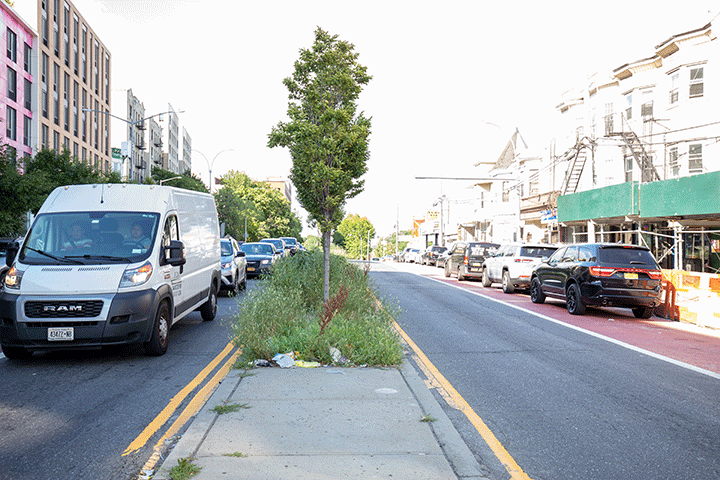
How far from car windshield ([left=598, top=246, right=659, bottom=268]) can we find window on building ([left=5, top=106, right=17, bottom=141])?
Answer: 3723cm

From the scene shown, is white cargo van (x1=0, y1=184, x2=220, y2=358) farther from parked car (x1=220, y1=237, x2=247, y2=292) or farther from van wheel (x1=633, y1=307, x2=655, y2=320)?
van wheel (x1=633, y1=307, x2=655, y2=320)

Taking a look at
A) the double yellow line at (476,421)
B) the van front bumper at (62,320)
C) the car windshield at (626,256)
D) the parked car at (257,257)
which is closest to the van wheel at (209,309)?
the van front bumper at (62,320)

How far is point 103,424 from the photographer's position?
5609 millimetres

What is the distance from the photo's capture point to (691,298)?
13938 millimetres

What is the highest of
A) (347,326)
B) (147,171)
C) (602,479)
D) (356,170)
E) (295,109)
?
(147,171)

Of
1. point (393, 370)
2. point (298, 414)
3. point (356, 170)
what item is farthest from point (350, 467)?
point (356, 170)

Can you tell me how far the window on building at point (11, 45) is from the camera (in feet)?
128

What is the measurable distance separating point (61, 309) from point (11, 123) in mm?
37617

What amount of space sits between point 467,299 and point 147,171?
236 feet

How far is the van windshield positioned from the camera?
28.1ft

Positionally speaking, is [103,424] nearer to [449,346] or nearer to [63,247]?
[63,247]

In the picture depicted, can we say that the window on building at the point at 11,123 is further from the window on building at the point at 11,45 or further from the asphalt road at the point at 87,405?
the asphalt road at the point at 87,405

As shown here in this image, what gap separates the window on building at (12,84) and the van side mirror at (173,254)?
36970mm

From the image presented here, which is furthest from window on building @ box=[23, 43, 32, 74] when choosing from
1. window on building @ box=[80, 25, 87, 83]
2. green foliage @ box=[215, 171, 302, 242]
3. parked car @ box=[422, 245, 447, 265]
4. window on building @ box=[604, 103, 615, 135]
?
window on building @ box=[604, 103, 615, 135]
